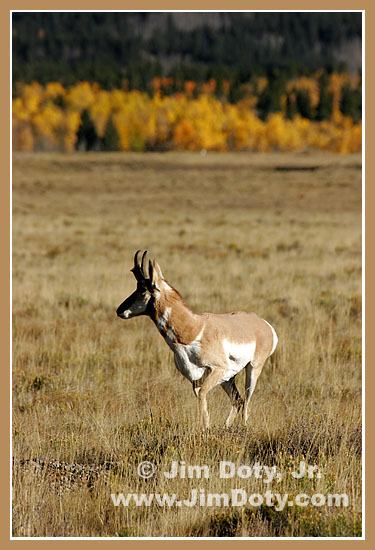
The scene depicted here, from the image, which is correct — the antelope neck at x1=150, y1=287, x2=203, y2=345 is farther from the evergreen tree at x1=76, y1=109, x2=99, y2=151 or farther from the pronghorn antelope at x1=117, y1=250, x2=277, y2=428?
the evergreen tree at x1=76, y1=109, x2=99, y2=151

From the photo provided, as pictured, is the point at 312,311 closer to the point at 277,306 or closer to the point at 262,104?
the point at 277,306

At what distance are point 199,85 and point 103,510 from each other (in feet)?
589

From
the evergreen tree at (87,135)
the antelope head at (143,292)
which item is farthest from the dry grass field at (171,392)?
the evergreen tree at (87,135)

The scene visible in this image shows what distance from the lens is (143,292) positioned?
20.1 ft

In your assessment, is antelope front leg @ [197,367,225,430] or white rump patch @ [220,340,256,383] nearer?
antelope front leg @ [197,367,225,430]

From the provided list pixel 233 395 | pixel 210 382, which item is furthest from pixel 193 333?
pixel 233 395

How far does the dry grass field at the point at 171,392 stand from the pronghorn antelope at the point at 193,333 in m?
0.60

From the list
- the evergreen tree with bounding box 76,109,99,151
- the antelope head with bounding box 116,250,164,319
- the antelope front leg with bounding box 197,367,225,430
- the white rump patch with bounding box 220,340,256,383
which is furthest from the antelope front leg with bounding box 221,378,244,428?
the evergreen tree with bounding box 76,109,99,151

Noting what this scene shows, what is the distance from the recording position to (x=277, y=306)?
1510 centimetres

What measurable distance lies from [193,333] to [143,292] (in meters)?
0.56

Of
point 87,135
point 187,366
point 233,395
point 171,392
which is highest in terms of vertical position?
point 87,135

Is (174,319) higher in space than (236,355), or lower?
higher

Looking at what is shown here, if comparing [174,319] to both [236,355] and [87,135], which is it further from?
[87,135]

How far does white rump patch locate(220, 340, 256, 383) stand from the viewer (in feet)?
20.9
